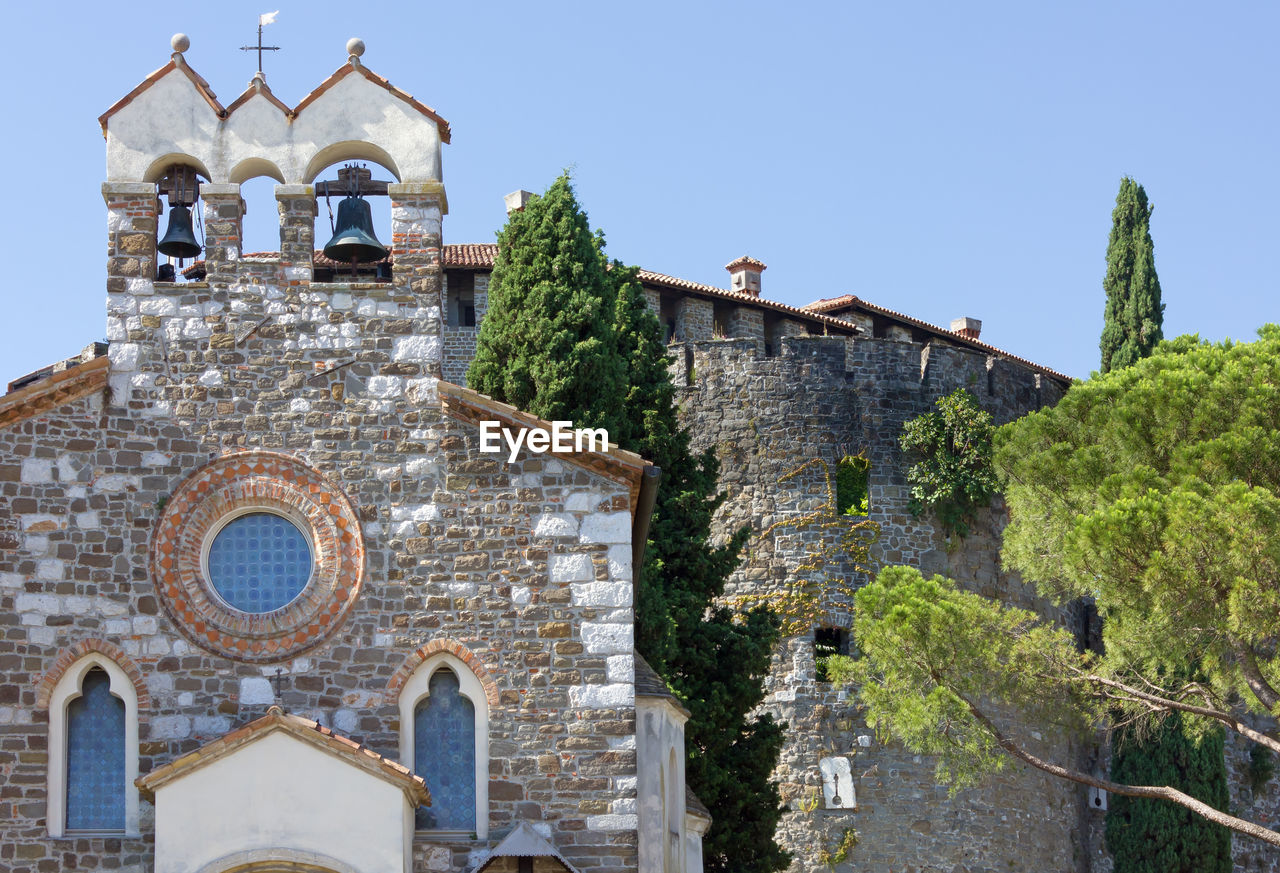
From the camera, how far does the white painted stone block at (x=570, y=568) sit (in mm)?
18562

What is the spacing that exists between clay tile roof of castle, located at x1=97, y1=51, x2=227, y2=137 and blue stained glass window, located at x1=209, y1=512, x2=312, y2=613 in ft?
13.6

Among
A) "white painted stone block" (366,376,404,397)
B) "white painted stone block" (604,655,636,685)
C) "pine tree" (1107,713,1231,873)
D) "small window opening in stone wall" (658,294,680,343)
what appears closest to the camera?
"white painted stone block" (604,655,636,685)

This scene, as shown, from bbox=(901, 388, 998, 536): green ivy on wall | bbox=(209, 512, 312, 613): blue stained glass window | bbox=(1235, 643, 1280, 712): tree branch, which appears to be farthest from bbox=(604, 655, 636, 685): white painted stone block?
bbox=(901, 388, 998, 536): green ivy on wall

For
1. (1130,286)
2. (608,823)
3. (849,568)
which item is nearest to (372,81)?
(608,823)

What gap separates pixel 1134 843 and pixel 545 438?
22.6m

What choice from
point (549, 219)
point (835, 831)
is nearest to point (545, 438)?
point (549, 219)

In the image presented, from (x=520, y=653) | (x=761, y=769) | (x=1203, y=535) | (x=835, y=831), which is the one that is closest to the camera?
(x=520, y=653)

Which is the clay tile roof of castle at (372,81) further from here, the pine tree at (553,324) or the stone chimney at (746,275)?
the stone chimney at (746,275)

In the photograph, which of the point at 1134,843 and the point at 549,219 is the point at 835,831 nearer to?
the point at 1134,843

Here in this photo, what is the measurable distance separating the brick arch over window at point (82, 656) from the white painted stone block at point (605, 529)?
14.1ft

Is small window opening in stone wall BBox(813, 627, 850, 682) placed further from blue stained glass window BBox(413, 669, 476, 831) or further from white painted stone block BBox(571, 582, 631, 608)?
blue stained glass window BBox(413, 669, 476, 831)

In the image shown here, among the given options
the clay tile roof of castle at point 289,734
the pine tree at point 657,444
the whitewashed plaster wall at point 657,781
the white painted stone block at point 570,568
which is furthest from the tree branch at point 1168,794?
the clay tile roof of castle at point 289,734

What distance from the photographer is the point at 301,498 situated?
1872 cm

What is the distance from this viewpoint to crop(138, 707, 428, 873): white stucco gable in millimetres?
17016
